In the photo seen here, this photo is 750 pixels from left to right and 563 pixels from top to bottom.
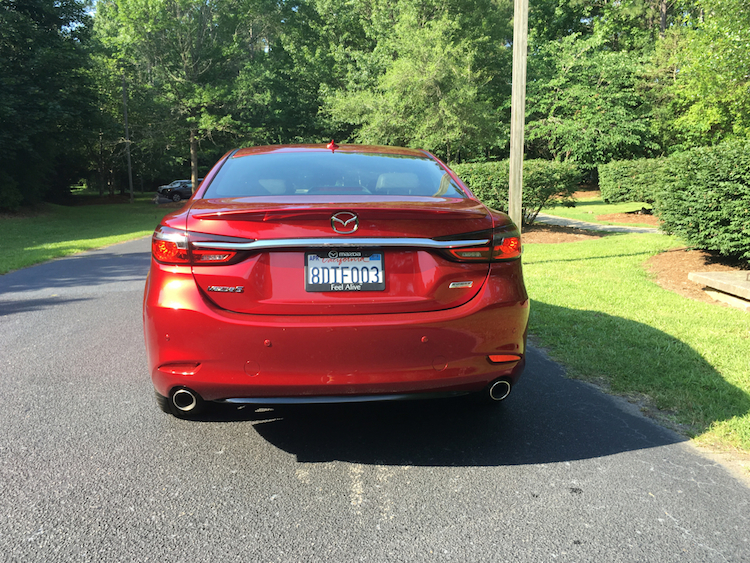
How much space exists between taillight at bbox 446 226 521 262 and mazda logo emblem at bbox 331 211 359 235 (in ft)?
1.60

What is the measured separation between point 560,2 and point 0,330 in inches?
1795

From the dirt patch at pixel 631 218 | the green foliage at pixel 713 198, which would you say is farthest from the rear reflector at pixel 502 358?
the dirt patch at pixel 631 218

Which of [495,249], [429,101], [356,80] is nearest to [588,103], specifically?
[356,80]

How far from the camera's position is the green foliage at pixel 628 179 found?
19.8m

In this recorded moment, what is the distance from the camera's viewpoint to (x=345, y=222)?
2805 millimetres

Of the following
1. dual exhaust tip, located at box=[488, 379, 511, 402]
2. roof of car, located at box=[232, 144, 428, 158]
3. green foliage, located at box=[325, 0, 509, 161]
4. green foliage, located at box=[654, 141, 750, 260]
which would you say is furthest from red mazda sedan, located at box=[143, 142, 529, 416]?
green foliage, located at box=[325, 0, 509, 161]

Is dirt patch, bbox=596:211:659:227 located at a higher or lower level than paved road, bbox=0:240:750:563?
lower

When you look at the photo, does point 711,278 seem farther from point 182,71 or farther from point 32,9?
point 182,71

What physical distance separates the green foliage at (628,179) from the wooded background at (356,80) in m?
4.90

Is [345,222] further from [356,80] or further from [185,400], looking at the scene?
[356,80]

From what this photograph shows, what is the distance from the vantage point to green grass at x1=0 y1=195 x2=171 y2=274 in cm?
1271

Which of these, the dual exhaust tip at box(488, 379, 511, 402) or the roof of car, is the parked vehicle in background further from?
the dual exhaust tip at box(488, 379, 511, 402)

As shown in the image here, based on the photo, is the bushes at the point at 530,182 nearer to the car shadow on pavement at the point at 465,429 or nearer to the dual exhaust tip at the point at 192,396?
the car shadow on pavement at the point at 465,429

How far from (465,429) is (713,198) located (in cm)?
670
